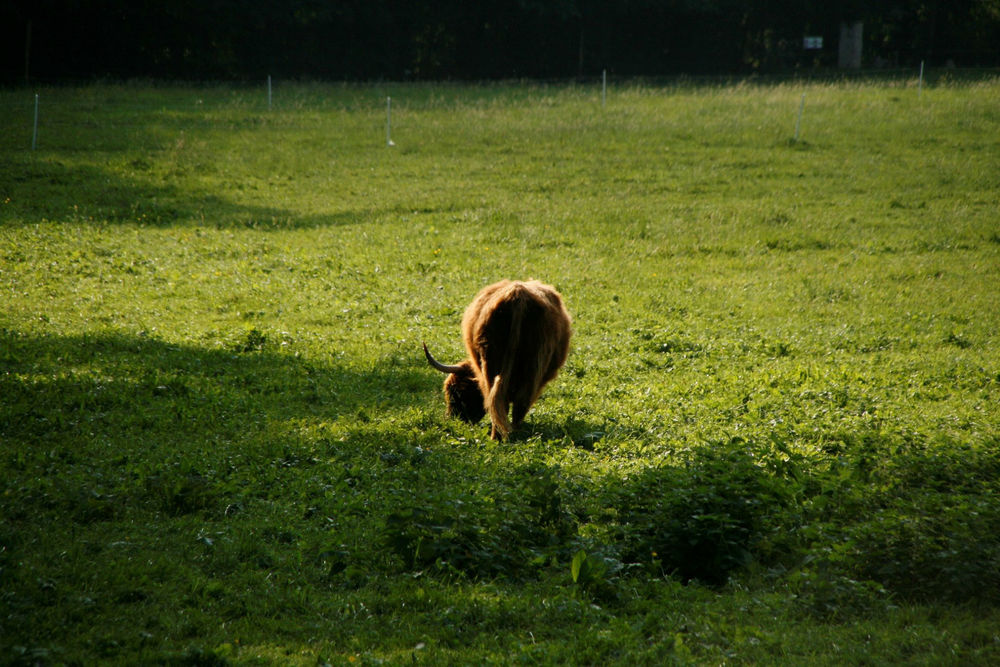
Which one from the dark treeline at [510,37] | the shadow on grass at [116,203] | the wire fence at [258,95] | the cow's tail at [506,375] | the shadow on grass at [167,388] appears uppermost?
the dark treeline at [510,37]

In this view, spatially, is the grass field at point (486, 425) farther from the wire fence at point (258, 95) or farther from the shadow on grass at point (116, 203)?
the wire fence at point (258, 95)

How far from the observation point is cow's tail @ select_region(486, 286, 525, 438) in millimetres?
7266

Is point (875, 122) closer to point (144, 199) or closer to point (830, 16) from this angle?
point (144, 199)

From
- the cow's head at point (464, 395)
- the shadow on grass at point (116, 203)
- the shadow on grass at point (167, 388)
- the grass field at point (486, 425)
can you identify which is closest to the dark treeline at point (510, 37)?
the shadow on grass at point (116, 203)

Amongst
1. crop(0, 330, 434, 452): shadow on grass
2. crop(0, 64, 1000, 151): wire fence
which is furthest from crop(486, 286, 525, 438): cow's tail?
crop(0, 64, 1000, 151): wire fence

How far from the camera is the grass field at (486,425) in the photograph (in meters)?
4.50

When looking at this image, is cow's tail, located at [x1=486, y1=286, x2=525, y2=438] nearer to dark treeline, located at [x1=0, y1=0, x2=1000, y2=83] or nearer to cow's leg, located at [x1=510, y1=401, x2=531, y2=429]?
cow's leg, located at [x1=510, y1=401, x2=531, y2=429]

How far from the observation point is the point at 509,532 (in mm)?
5434

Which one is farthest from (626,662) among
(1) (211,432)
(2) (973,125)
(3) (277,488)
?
(2) (973,125)

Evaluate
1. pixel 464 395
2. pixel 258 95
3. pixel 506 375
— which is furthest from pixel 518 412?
pixel 258 95

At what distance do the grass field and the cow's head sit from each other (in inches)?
9.1

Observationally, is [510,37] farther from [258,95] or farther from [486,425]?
[486,425]

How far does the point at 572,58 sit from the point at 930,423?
157ft

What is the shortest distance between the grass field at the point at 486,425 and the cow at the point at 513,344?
382 mm
